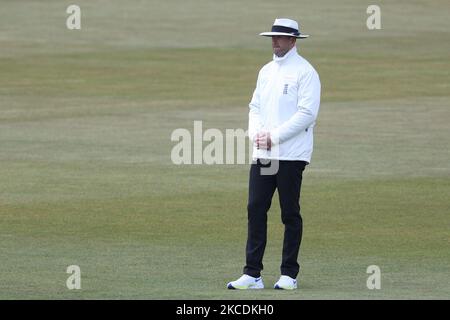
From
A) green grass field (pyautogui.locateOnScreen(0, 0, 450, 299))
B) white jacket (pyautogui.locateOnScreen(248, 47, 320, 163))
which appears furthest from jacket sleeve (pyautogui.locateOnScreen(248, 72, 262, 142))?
green grass field (pyautogui.locateOnScreen(0, 0, 450, 299))

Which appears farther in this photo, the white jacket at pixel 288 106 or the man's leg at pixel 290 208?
the man's leg at pixel 290 208

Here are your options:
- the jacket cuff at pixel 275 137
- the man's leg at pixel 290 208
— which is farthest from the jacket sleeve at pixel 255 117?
the man's leg at pixel 290 208

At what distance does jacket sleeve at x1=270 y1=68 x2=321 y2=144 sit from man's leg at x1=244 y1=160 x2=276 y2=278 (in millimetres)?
339

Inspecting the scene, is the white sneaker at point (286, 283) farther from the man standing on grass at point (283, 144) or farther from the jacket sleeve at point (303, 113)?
the jacket sleeve at point (303, 113)

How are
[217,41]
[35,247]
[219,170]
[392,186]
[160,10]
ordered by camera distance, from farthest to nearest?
[160,10], [217,41], [219,170], [392,186], [35,247]

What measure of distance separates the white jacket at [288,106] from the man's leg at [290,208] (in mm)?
98

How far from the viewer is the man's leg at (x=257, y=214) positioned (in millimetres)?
10500

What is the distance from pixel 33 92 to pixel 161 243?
15249 mm

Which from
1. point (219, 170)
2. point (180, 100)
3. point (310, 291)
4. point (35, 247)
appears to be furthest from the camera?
point (180, 100)

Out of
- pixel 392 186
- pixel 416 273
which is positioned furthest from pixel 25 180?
pixel 416 273

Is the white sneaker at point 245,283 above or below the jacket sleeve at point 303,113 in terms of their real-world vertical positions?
below

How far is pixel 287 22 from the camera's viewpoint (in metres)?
10.5

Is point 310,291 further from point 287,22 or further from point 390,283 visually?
point 287,22

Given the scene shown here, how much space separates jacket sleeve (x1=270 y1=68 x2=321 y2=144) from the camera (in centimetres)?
1034
